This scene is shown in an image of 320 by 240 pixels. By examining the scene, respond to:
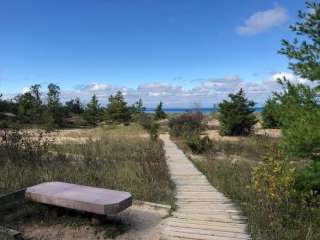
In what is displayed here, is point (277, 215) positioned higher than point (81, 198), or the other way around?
point (81, 198)

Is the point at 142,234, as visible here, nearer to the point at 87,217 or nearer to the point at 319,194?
the point at 87,217

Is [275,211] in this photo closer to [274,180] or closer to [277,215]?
[277,215]

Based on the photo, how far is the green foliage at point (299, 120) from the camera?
4.67 m

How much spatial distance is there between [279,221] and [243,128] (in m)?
17.4

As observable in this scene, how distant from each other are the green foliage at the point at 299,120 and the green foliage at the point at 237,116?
53.4ft

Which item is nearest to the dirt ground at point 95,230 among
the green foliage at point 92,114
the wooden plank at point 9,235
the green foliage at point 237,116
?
the wooden plank at point 9,235

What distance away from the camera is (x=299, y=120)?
4.82 meters

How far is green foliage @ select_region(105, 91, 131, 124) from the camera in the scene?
1255 inches

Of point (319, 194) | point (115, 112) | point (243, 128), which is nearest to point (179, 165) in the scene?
point (319, 194)

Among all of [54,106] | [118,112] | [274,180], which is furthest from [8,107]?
[274,180]

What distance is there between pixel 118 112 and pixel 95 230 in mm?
27310

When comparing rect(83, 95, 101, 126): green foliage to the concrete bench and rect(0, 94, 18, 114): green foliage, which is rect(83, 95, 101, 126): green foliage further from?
the concrete bench

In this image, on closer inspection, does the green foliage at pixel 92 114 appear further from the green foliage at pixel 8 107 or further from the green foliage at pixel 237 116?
the green foliage at pixel 237 116

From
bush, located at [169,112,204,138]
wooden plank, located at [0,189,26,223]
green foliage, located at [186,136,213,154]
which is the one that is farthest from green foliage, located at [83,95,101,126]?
wooden plank, located at [0,189,26,223]
